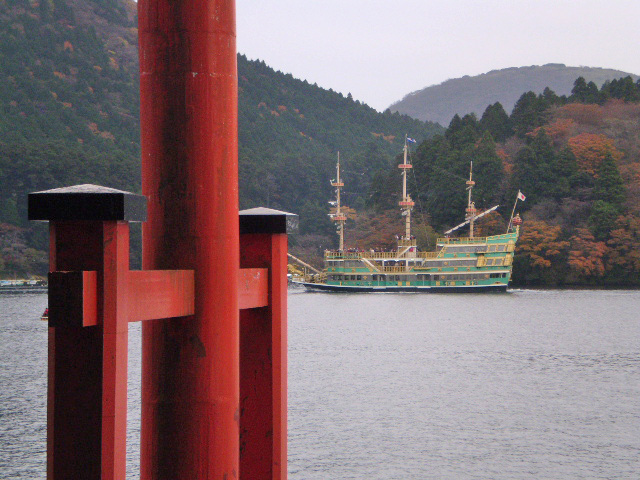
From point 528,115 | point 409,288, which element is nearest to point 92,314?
point 409,288

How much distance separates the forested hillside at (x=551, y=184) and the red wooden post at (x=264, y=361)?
240ft

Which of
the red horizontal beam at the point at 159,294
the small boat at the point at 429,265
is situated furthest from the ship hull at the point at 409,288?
the red horizontal beam at the point at 159,294

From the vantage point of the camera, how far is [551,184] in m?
80.4

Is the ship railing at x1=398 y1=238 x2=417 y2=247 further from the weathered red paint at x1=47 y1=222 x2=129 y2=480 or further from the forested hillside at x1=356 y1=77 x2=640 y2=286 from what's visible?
the weathered red paint at x1=47 y1=222 x2=129 y2=480

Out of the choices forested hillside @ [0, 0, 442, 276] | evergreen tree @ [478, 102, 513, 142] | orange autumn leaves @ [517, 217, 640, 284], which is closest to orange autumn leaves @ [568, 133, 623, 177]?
orange autumn leaves @ [517, 217, 640, 284]

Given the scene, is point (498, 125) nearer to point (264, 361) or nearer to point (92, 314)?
point (264, 361)

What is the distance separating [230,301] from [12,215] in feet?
256

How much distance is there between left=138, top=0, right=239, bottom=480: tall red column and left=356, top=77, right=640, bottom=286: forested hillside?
242 feet

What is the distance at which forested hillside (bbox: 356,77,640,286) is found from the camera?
7638cm

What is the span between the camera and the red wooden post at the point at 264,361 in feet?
15.8

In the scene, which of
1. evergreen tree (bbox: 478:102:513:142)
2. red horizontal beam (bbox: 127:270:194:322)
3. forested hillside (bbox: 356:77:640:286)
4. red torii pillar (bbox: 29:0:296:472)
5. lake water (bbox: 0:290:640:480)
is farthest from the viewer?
evergreen tree (bbox: 478:102:513:142)

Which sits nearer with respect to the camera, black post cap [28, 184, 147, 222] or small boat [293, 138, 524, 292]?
black post cap [28, 184, 147, 222]

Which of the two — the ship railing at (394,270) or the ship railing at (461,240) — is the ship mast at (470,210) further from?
the ship railing at (394,270)

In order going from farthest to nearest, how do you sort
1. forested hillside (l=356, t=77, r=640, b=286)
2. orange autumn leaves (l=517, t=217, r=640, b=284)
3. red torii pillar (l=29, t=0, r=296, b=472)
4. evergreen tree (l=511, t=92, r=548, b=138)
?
evergreen tree (l=511, t=92, r=548, b=138) → forested hillside (l=356, t=77, r=640, b=286) → orange autumn leaves (l=517, t=217, r=640, b=284) → red torii pillar (l=29, t=0, r=296, b=472)
